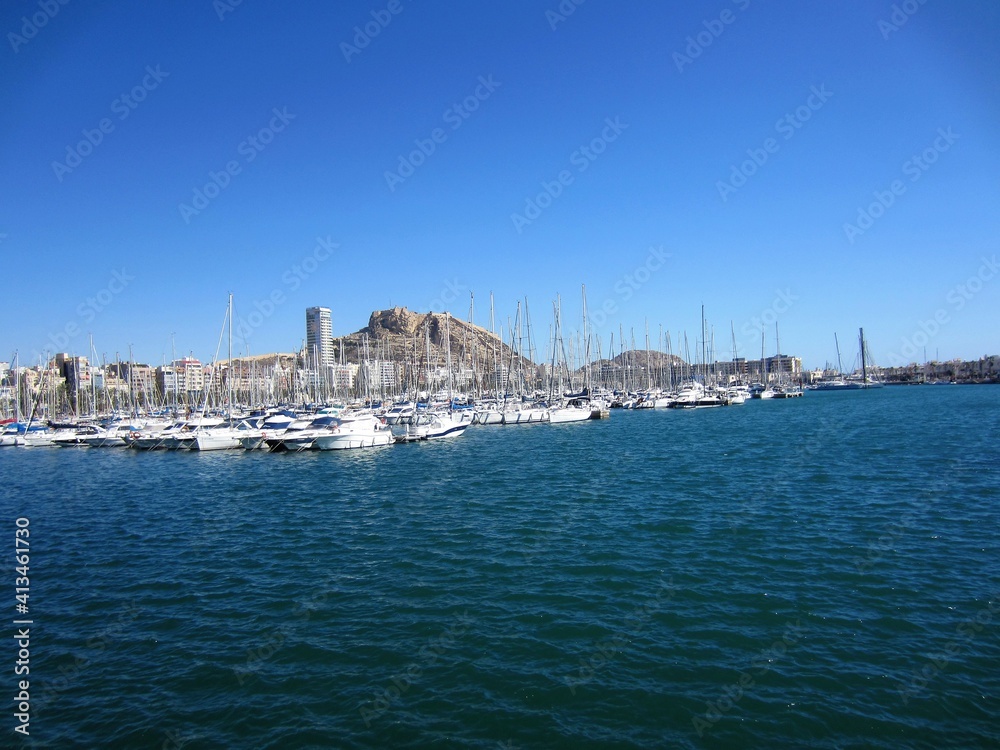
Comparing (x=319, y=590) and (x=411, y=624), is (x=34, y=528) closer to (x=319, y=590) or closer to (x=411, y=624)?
(x=319, y=590)

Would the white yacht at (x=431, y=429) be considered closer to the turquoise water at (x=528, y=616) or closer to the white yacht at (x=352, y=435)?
the white yacht at (x=352, y=435)

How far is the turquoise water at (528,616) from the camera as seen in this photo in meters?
9.40

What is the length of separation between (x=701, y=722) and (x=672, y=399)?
10715 cm

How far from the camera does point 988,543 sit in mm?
17672

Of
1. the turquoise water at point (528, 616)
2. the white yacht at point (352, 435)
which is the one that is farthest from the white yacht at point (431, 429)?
the turquoise water at point (528, 616)

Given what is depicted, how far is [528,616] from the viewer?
13.5 metres

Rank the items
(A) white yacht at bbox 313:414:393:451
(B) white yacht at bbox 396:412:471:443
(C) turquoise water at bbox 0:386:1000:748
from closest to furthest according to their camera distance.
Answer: (C) turquoise water at bbox 0:386:1000:748
(A) white yacht at bbox 313:414:393:451
(B) white yacht at bbox 396:412:471:443

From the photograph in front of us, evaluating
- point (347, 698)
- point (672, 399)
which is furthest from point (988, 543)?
point (672, 399)

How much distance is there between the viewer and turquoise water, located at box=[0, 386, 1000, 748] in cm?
940

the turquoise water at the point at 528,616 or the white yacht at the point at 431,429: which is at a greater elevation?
the white yacht at the point at 431,429

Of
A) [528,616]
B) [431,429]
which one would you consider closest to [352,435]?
[431,429]

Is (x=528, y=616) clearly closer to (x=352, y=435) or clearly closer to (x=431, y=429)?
(x=352, y=435)

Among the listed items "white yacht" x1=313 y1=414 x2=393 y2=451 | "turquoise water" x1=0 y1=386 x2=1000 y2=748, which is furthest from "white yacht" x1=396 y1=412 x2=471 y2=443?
"turquoise water" x1=0 y1=386 x2=1000 y2=748

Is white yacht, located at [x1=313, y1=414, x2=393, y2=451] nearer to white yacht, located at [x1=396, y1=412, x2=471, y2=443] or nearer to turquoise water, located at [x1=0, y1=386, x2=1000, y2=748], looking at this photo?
white yacht, located at [x1=396, y1=412, x2=471, y2=443]
